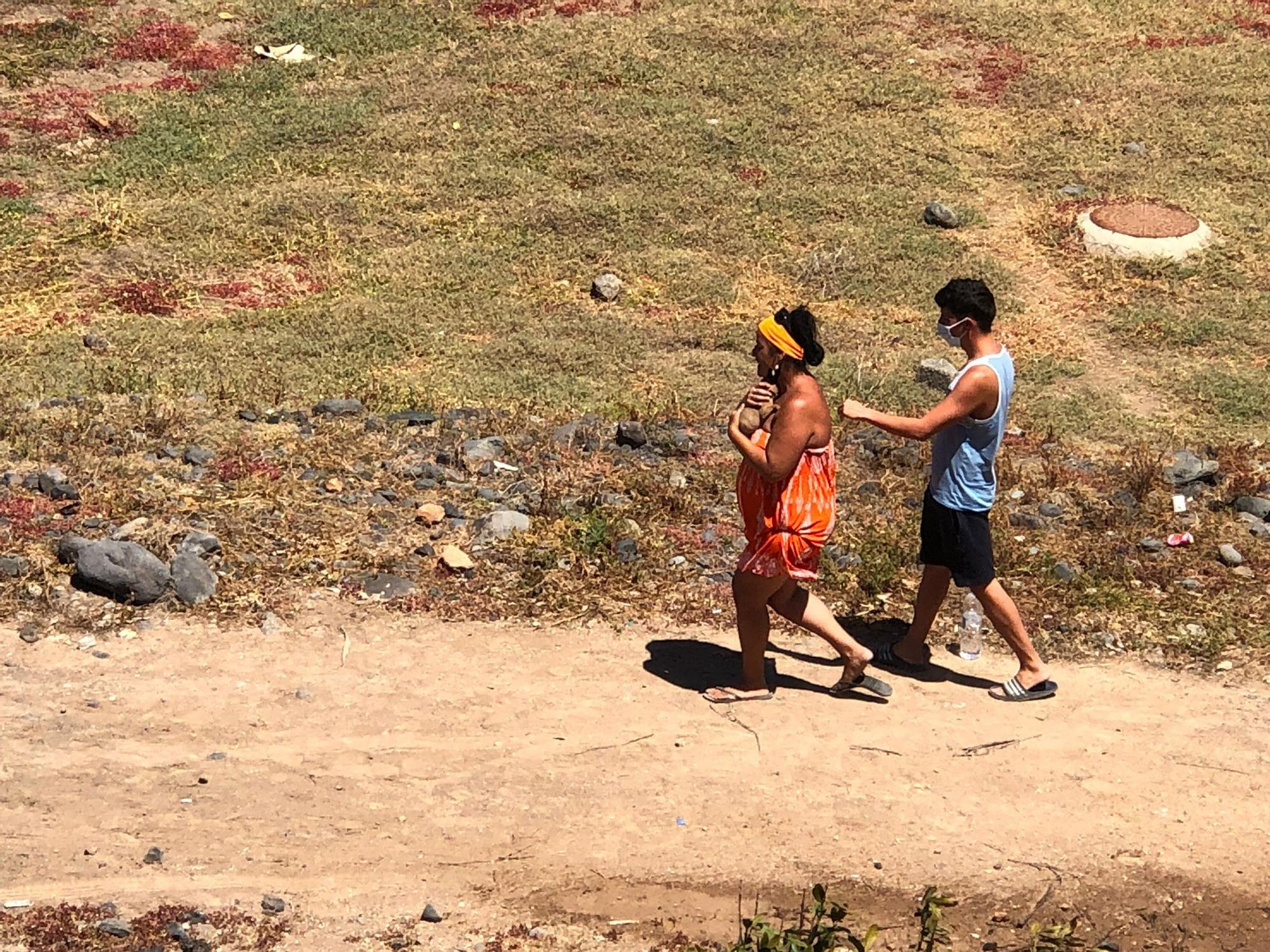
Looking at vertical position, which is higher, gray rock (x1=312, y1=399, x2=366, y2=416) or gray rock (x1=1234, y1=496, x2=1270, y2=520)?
gray rock (x1=1234, y1=496, x2=1270, y2=520)

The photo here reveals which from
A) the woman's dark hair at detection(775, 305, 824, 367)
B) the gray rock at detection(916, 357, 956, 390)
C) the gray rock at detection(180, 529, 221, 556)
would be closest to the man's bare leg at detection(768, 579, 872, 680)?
the woman's dark hair at detection(775, 305, 824, 367)

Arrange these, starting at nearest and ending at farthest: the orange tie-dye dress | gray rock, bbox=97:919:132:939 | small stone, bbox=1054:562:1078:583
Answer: gray rock, bbox=97:919:132:939, the orange tie-dye dress, small stone, bbox=1054:562:1078:583

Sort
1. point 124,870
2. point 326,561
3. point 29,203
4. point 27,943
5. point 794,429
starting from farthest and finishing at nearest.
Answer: point 29,203 < point 326,561 < point 794,429 < point 124,870 < point 27,943

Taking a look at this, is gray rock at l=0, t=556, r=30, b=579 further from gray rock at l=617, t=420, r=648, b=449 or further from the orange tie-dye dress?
the orange tie-dye dress

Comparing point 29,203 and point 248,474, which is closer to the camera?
point 248,474

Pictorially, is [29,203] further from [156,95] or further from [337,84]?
[337,84]

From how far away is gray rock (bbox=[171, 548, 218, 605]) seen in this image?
294 inches

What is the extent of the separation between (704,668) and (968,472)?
1.58 meters

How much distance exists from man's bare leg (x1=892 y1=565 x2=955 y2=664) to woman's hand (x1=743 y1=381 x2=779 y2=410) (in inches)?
52.2

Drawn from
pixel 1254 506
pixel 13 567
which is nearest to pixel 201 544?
pixel 13 567

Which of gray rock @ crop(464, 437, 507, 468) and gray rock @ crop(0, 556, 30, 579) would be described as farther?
gray rock @ crop(464, 437, 507, 468)

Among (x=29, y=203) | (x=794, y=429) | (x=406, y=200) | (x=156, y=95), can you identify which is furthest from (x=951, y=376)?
(x=156, y=95)

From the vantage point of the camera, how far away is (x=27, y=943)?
204 inches

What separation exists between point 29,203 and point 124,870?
9.77 metres
